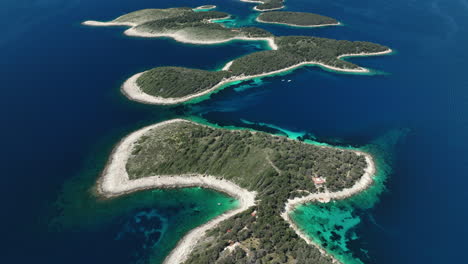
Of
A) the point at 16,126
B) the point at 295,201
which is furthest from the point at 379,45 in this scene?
the point at 16,126

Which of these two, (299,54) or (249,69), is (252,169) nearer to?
(249,69)

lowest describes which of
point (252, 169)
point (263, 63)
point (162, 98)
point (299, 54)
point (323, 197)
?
point (323, 197)

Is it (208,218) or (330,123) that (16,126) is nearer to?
(208,218)

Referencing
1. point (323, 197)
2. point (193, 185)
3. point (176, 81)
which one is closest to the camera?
point (323, 197)

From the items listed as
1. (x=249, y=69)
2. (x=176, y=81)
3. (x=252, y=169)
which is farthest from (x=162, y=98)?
(x=252, y=169)

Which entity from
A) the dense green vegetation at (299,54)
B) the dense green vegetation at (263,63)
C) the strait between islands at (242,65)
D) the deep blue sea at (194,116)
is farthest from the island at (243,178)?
the dense green vegetation at (299,54)

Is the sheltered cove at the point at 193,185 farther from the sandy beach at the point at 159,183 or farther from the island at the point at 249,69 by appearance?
the island at the point at 249,69

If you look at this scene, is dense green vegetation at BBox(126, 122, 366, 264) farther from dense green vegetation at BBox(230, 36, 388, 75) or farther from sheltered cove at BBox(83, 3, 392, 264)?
dense green vegetation at BBox(230, 36, 388, 75)
